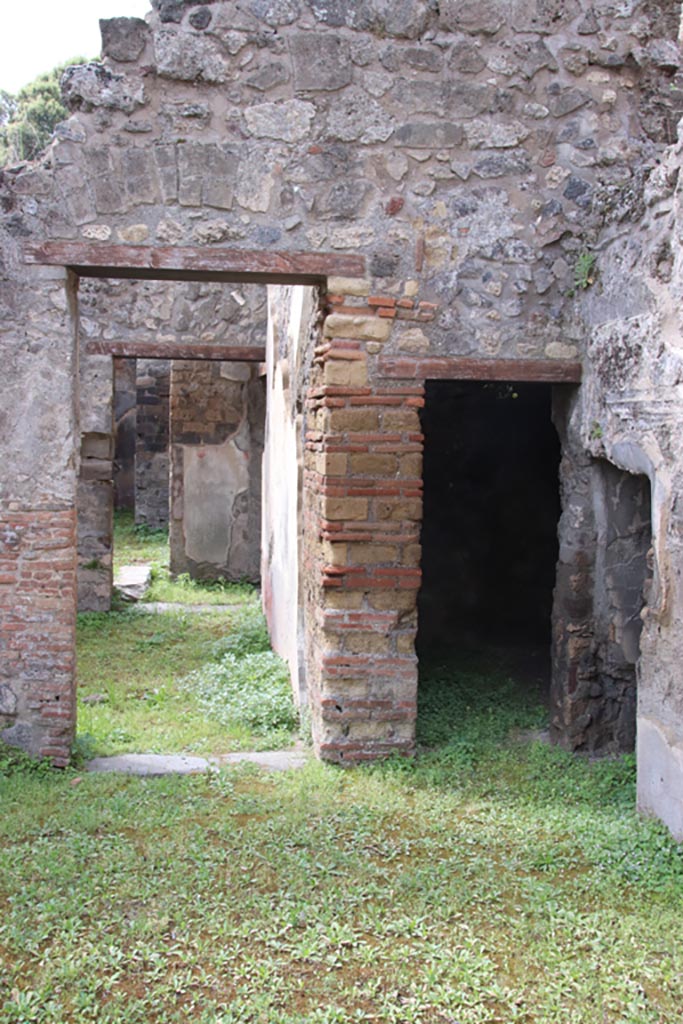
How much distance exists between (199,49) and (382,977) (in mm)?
4273

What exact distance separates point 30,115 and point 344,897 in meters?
26.8

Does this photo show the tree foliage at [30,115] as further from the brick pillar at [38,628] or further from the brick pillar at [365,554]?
the brick pillar at [365,554]

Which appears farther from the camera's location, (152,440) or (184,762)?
(152,440)

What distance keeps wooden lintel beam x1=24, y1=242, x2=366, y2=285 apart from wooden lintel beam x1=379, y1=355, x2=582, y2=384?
1.74ft

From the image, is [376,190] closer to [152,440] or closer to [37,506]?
Answer: [37,506]

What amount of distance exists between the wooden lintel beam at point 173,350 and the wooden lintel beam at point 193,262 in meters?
4.45

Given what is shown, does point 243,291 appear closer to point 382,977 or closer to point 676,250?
point 676,250

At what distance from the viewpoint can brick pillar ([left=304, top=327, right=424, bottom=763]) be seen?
4.83 metres

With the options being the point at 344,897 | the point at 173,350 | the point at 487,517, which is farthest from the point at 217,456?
the point at 344,897

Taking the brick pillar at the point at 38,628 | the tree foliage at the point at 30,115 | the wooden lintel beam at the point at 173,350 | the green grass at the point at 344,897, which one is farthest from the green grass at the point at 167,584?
the tree foliage at the point at 30,115

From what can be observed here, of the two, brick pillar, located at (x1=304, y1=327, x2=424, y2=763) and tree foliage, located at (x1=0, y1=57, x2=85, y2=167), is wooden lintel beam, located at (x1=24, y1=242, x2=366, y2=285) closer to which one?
brick pillar, located at (x1=304, y1=327, x2=424, y2=763)

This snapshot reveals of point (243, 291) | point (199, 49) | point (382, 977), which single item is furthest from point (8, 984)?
point (243, 291)

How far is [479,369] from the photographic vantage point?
4941 mm

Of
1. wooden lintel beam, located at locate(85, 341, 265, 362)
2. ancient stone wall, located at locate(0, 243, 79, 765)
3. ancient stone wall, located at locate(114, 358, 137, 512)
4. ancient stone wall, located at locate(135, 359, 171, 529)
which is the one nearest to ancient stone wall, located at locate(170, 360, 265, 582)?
wooden lintel beam, located at locate(85, 341, 265, 362)
